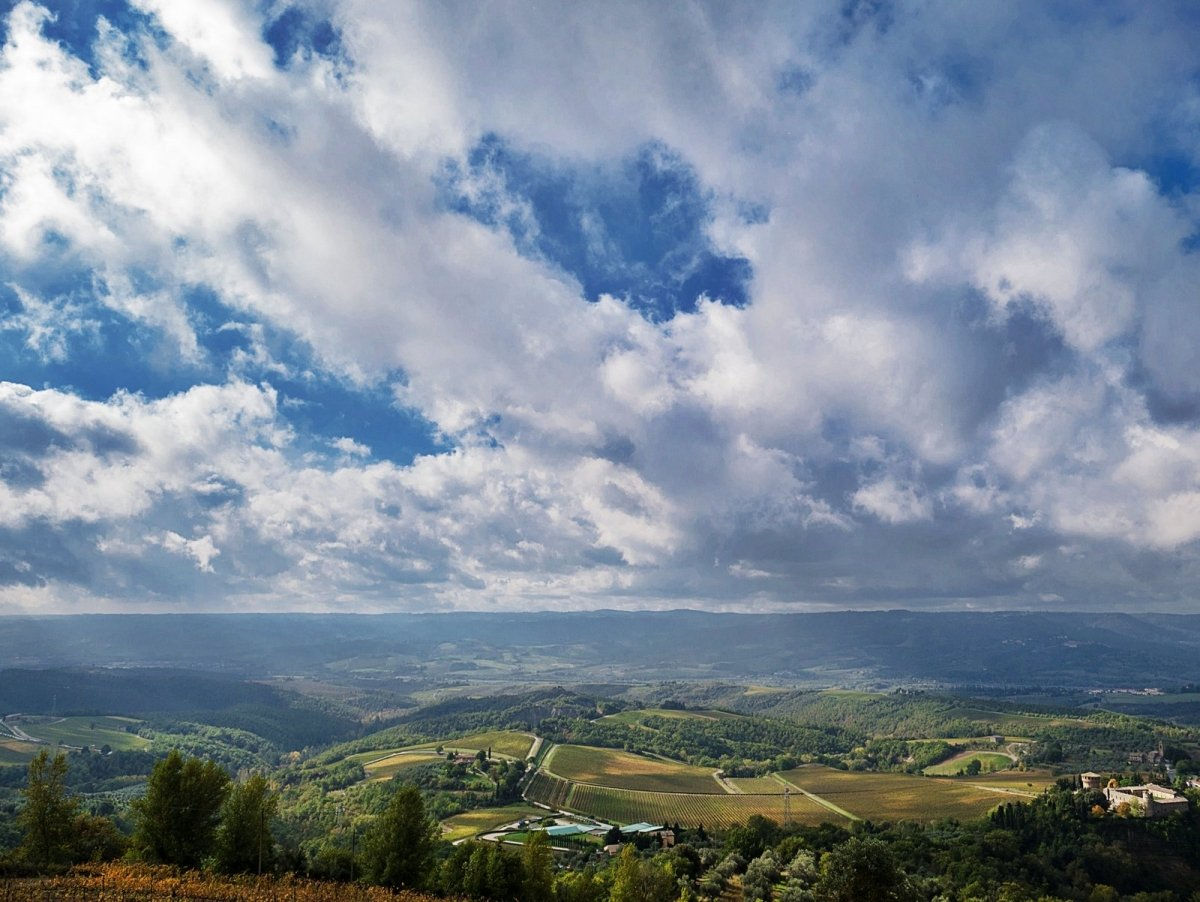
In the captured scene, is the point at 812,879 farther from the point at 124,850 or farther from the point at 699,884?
the point at 124,850

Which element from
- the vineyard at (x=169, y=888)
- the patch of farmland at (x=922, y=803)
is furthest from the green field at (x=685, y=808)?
the vineyard at (x=169, y=888)

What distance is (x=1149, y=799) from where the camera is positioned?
134750 mm

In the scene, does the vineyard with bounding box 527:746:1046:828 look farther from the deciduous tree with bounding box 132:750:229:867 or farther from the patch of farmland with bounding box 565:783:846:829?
the deciduous tree with bounding box 132:750:229:867

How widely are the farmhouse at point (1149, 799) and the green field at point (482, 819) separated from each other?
11622cm

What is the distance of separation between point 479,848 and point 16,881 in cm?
3549

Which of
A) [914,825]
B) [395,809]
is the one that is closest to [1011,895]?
[914,825]

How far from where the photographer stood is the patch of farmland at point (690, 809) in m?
168

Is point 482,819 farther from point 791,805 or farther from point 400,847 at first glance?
point 400,847

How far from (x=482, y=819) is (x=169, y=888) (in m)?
135

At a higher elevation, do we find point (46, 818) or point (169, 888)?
point (169, 888)

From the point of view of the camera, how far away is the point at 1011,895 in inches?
3499

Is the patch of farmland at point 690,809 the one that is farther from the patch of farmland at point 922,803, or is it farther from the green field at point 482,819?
the green field at point 482,819

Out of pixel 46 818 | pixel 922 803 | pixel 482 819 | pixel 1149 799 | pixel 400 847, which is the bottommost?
pixel 482 819

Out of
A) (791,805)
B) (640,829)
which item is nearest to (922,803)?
(791,805)
